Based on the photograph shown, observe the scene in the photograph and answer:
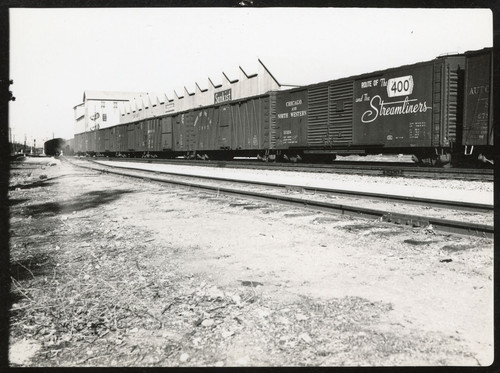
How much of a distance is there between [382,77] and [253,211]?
8.50 metres

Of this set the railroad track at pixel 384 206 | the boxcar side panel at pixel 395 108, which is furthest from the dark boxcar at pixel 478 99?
the railroad track at pixel 384 206

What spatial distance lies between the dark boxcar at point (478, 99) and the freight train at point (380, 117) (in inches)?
1.0

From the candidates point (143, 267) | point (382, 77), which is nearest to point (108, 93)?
point (382, 77)

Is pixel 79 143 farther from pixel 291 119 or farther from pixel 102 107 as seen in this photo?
pixel 291 119

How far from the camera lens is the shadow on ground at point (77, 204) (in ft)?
30.1

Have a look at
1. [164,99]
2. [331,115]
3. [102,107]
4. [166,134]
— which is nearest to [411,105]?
[331,115]

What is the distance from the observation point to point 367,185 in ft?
37.1

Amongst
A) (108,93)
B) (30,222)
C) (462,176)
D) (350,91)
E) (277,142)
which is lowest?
(30,222)

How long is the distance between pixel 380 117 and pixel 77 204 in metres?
9.93

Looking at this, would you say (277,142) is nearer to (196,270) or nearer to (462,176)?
(462,176)

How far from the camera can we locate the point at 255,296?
334 centimetres

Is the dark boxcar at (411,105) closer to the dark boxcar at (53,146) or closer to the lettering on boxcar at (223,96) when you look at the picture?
the lettering on boxcar at (223,96)

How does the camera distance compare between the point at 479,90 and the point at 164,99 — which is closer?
the point at 479,90

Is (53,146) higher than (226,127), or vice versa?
(53,146)
